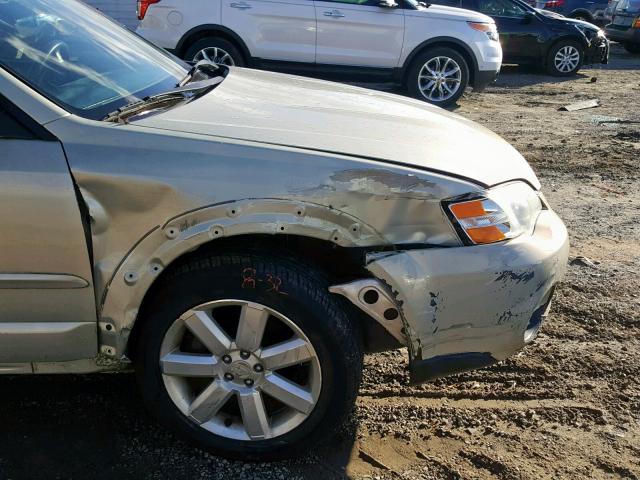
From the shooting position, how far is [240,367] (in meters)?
2.49

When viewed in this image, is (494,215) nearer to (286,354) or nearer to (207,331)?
(286,354)

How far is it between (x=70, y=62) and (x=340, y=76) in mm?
7148

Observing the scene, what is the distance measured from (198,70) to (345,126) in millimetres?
1280

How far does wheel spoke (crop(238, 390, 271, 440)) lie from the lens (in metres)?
2.52

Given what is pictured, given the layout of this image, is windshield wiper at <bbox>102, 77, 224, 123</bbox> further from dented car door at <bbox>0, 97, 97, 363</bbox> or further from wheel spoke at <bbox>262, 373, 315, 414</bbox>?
wheel spoke at <bbox>262, 373, 315, 414</bbox>

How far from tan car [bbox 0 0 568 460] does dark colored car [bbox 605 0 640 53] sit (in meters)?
15.4

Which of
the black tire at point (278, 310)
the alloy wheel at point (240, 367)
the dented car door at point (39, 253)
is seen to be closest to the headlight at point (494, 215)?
the black tire at point (278, 310)

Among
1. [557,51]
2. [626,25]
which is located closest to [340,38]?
[557,51]

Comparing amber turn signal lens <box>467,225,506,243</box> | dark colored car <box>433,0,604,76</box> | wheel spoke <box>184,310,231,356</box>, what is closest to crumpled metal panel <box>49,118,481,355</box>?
amber turn signal lens <box>467,225,506,243</box>

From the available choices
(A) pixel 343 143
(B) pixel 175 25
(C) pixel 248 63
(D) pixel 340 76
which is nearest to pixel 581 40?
(D) pixel 340 76

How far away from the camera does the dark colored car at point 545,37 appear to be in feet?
41.8

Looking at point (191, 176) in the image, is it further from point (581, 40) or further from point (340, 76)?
point (581, 40)

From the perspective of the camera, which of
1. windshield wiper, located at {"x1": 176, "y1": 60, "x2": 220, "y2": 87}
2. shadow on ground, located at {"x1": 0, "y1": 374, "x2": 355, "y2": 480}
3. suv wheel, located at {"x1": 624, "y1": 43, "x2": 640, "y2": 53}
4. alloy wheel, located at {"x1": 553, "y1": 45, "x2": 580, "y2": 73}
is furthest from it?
suv wheel, located at {"x1": 624, "y1": 43, "x2": 640, "y2": 53}

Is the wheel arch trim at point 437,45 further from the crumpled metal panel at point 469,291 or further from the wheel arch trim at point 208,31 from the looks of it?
the crumpled metal panel at point 469,291
